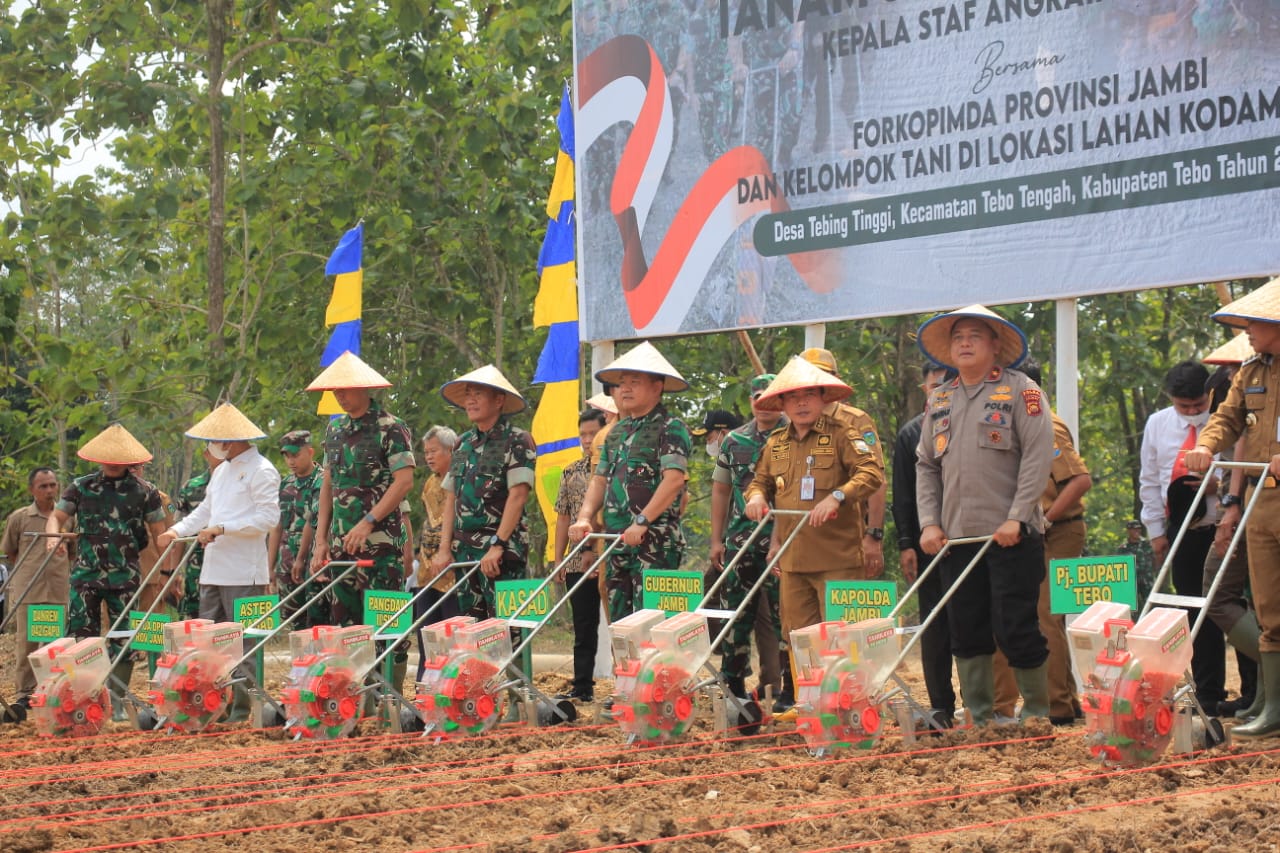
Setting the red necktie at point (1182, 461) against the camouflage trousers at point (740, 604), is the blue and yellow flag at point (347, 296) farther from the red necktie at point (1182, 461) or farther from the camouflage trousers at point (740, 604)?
the red necktie at point (1182, 461)

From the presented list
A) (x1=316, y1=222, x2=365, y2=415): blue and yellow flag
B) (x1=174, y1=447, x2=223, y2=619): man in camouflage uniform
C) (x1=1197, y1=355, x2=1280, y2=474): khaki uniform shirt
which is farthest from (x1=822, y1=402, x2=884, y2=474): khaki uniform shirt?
(x1=316, y1=222, x2=365, y2=415): blue and yellow flag

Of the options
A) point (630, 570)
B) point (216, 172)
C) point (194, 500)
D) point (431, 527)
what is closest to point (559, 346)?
point (431, 527)

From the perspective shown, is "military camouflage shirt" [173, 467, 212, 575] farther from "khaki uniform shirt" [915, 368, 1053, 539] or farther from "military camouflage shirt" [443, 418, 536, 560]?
"khaki uniform shirt" [915, 368, 1053, 539]

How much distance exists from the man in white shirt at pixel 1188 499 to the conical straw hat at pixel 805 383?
5.52 feet

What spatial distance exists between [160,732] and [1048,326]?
9217 millimetres

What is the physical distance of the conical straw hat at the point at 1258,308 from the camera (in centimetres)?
625

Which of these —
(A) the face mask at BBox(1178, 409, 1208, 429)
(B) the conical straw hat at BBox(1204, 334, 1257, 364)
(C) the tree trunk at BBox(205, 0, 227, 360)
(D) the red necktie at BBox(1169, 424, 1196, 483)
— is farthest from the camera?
(C) the tree trunk at BBox(205, 0, 227, 360)

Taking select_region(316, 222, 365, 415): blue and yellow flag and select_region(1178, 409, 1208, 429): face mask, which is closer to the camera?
select_region(1178, 409, 1208, 429): face mask

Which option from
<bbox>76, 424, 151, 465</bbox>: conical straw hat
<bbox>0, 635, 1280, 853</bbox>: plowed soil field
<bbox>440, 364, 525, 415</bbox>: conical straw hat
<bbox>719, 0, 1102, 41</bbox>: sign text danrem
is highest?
<bbox>719, 0, 1102, 41</bbox>: sign text danrem

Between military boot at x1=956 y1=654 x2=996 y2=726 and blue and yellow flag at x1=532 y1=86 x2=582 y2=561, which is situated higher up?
blue and yellow flag at x1=532 y1=86 x2=582 y2=561

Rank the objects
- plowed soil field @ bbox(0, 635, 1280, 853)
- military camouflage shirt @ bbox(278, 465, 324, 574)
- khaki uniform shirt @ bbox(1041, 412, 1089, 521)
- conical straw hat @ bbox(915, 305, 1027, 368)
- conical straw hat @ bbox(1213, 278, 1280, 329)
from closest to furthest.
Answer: plowed soil field @ bbox(0, 635, 1280, 853)
conical straw hat @ bbox(1213, 278, 1280, 329)
conical straw hat @ bbox(915, 305, 1027, 368)
khaki uniform shirt @ bbox(1041, 412, 1089, 521)
military camouflage shirt @ bbox(278, 465, 324, 574)

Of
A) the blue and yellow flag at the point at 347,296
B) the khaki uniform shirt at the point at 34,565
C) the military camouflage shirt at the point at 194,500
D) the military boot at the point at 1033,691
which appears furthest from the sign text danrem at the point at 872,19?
the khaki uniform shirt at the point at 34,565

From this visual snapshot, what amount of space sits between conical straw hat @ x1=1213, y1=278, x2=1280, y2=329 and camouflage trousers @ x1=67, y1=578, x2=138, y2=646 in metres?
6.65

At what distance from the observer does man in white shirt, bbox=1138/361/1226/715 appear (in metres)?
7.70
